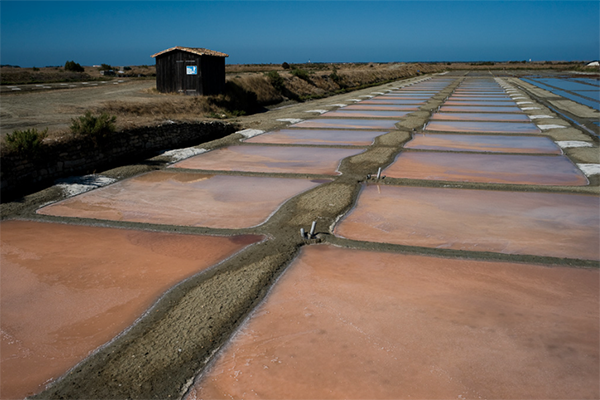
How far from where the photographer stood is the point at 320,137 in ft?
39.4

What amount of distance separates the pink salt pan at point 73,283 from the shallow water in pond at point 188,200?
0.50m

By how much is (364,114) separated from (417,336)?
14.5 m

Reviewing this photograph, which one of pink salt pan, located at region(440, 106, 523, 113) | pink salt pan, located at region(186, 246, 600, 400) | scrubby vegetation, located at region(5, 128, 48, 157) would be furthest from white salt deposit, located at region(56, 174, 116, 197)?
pink salt pan, located at region(440, 106, 523, 113)

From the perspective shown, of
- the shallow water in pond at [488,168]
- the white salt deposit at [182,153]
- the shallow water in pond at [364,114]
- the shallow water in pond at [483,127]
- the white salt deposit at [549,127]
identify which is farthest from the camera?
the shallow water in pond at [364,114]

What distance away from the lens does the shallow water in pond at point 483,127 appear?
13.0m

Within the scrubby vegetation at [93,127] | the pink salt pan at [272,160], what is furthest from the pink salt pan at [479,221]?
the scrubby vegetation at [93,127]

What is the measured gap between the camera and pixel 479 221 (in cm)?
562

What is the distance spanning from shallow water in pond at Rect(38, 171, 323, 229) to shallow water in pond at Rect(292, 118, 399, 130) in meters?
6.62

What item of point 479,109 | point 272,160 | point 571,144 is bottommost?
point 272,160

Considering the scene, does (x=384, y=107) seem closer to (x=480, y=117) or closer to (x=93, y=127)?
(x=480, y=117)

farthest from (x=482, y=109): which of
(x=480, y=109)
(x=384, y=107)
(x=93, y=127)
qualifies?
(x=93, y=127)

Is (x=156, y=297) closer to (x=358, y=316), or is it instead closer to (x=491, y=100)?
(x=358, y=316)

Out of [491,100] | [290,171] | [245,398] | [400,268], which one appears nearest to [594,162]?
[290,171]

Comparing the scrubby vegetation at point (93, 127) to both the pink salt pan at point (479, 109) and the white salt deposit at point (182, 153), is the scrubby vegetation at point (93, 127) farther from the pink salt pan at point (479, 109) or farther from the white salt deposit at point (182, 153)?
the pink salt pan at point (479, 109)
